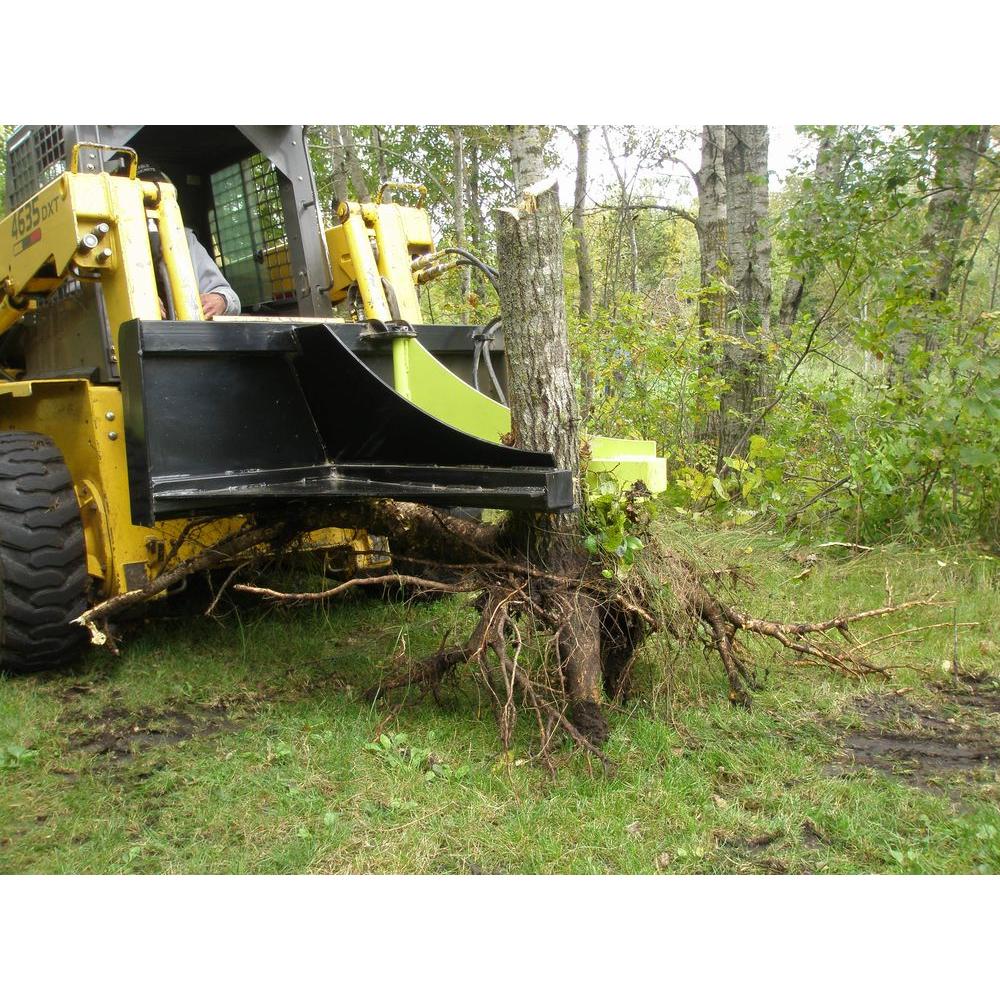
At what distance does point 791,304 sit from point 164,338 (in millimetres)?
5704

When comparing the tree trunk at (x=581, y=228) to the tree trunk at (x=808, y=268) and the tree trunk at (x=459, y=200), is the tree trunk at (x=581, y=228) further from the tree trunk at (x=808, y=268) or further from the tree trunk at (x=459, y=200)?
the tree trunk at (x=808, y=268)

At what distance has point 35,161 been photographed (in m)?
4.80

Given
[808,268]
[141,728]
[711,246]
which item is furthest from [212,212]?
[711,246]

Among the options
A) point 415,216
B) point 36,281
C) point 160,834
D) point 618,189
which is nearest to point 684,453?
point 415,216

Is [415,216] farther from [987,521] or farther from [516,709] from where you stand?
[987,521]

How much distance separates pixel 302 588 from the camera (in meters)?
4.66

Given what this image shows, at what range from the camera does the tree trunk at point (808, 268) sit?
233 inches

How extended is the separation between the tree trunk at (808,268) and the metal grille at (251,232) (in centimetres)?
327

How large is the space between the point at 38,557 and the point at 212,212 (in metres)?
2.51

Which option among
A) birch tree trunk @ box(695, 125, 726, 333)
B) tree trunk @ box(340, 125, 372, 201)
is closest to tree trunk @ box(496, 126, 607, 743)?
birch tree trunk @ box(695, 125, 726, 333)

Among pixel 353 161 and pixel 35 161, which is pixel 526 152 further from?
pixel 353 161

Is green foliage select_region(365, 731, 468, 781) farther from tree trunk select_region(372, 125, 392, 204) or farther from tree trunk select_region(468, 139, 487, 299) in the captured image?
tree trunk select_region(468, 139, 487, 299)

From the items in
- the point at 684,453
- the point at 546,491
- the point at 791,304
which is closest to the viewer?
the point at 546,491

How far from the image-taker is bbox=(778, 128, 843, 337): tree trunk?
19.5ft
